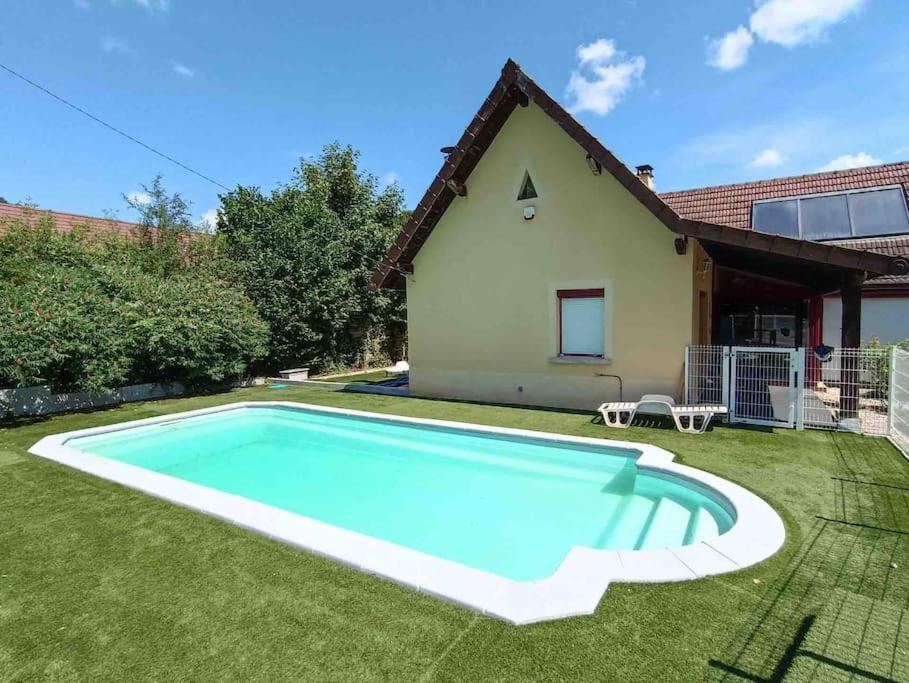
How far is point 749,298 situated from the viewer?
18.8 m

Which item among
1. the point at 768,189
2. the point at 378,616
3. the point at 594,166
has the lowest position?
the point at 378,616

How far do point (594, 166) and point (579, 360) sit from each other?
544cm

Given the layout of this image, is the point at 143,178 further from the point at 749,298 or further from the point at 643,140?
the point at 749,298

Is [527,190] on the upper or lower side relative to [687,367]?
upper

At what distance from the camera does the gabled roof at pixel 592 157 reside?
31.3 feet

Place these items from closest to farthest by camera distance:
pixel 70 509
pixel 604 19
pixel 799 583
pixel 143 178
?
pixel 799 583, pixel 70 509, pixel 604 19, pixel 143 178

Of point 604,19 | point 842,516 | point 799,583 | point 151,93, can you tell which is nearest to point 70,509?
point 799,583

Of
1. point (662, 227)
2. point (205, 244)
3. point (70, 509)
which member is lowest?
point (70, 509)

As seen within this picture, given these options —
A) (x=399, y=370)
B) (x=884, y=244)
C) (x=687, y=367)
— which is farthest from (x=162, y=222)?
(x=884, y=244)

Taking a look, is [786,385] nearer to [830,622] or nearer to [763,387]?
[763,387]

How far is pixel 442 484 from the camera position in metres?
9.65

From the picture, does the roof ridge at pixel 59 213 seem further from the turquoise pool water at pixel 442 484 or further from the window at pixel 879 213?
the window at pixel 879 213

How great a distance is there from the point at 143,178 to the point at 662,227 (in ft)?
Answer: 74.6

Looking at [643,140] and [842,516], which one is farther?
[643,140]
